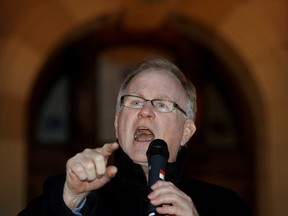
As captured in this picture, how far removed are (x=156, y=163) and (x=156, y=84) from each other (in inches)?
24.1

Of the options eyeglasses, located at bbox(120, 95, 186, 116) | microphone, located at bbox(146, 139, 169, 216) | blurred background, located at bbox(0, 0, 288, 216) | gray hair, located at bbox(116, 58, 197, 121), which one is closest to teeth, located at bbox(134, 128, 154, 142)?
eyeglasses, located at bbox(120, 95, 186, 116)

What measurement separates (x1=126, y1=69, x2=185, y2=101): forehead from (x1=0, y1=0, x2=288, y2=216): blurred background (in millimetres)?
2740

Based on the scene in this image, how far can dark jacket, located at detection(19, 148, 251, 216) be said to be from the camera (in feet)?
7.90

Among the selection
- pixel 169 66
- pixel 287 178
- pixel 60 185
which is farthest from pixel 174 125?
pixel 287 178

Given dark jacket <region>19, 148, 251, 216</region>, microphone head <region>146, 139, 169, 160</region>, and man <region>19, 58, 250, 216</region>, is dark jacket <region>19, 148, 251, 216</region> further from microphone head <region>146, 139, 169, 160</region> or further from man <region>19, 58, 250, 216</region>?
microphone head <region>146, 139, 169, 160</region>

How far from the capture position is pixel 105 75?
22.0 feet

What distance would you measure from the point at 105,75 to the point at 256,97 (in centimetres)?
148

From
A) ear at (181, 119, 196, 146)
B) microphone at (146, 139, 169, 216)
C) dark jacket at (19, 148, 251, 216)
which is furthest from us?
ear at (181, 119, 196, 146)

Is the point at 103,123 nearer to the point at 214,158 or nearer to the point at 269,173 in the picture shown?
the point at 214,158

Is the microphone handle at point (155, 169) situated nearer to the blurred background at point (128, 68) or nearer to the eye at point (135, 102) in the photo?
the eye at point (135, 102)

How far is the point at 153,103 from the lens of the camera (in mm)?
2646

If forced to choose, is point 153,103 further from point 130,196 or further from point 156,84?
point 130,196

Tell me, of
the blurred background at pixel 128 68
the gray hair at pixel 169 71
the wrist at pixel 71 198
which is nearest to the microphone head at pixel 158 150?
the wrist at pixel 71 198

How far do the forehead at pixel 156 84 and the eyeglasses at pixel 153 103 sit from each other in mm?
21
